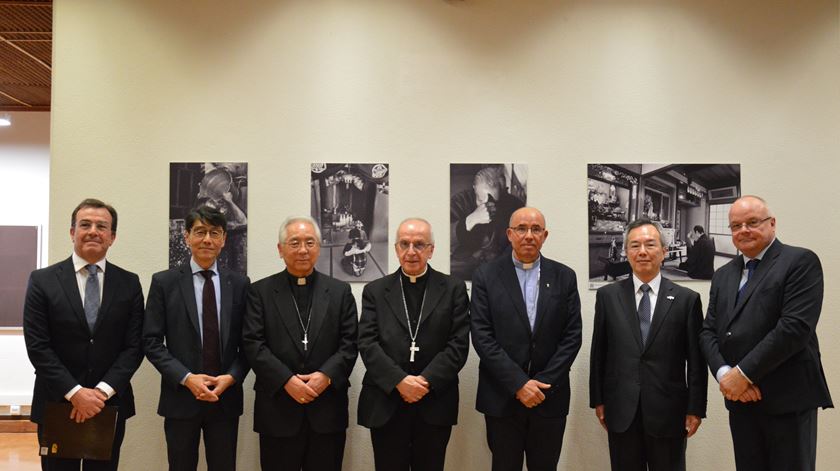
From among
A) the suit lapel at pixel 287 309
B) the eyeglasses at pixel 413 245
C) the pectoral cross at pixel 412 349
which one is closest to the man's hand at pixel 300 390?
the suit lapel at pixel 287 309

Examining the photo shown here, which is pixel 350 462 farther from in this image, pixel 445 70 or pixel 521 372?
pixel 445 70

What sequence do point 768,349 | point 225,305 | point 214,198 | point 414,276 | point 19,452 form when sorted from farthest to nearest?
point 19,452, point 214,198, point 414,276, point 225,305, point 768,349

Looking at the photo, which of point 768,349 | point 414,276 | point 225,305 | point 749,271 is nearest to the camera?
point 768,349

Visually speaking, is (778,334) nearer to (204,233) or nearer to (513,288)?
(513,288)

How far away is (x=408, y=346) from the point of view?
3.56 metres

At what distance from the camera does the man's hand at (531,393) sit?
3.45m

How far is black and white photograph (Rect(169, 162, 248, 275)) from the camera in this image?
14.2 ft

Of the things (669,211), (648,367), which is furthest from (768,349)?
(669,211)

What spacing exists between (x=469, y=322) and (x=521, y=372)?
438 millimetres

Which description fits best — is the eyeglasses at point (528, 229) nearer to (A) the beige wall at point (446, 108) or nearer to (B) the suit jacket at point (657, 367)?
(B) the suit jacket at point (657, 367)

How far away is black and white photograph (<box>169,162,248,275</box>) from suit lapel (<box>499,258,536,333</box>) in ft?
6.11

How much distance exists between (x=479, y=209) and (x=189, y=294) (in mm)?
2032

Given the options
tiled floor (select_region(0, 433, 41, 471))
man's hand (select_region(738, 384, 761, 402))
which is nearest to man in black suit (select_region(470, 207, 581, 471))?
man's hand (select_region(738, 384, 761, 402))

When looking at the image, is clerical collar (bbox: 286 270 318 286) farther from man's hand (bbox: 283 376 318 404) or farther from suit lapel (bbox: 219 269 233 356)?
man's hand (bbox: 283 376 318 404)
